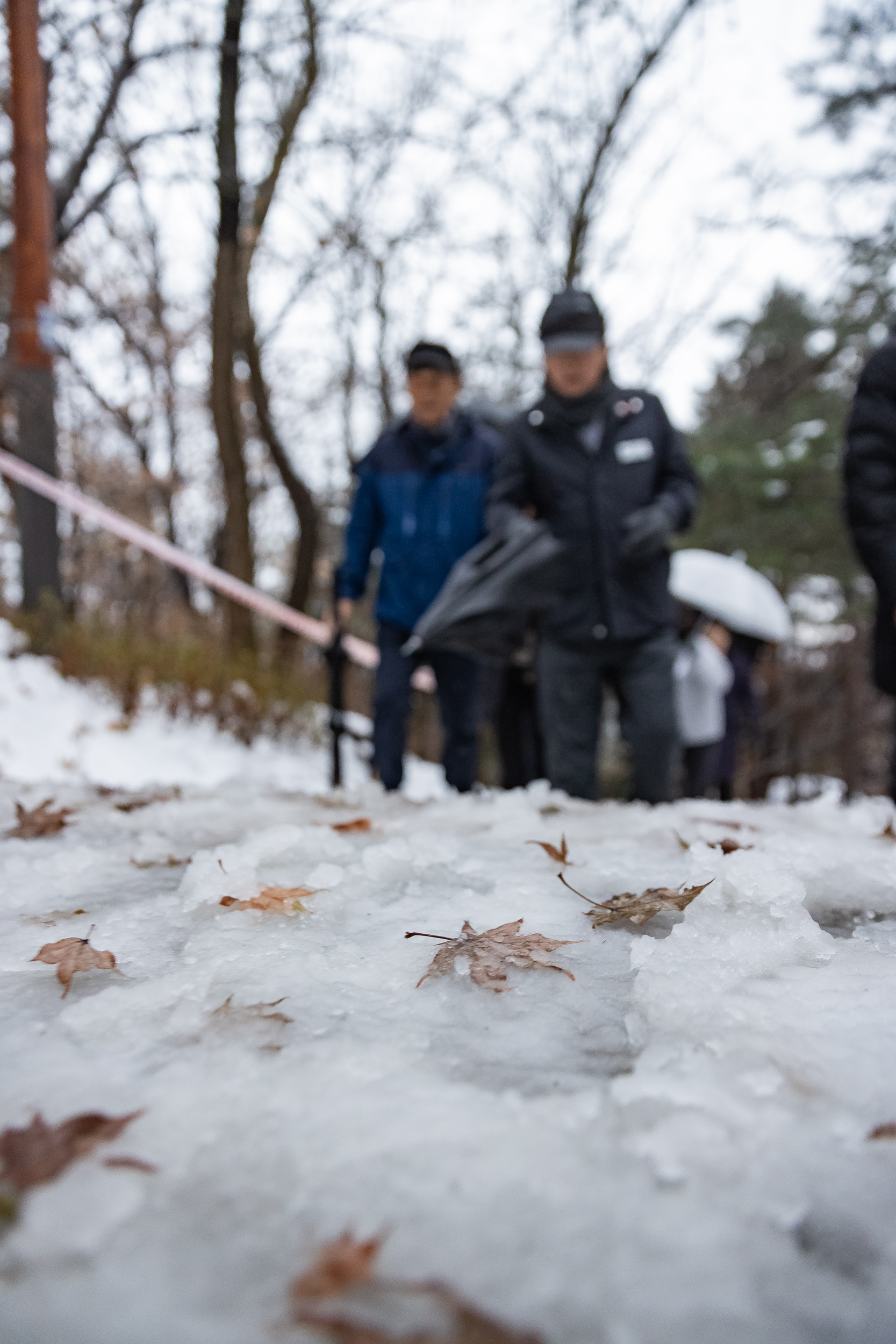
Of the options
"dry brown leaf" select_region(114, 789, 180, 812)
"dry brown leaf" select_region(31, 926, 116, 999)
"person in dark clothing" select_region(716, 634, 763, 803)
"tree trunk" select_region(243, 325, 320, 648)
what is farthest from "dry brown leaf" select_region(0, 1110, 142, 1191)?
"tree trunk" select_region(243, 325, 320, 648)

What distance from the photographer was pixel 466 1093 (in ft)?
2.87

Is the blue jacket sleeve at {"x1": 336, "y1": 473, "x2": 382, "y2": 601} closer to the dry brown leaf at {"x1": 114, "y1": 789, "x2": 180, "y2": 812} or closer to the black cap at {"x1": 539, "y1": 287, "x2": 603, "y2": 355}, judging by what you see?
the black cap at {"x1": 539, "y1": 287, "x2": 603, "y2": 355}

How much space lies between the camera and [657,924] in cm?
135

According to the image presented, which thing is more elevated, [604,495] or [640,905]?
[604,495]

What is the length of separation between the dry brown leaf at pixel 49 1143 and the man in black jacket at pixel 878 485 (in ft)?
8.80

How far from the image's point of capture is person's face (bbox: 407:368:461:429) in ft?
11.3

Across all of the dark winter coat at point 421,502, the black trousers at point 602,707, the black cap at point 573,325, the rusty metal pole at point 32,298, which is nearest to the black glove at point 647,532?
the black trousers at point 602,707

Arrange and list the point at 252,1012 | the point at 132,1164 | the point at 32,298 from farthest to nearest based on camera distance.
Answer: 1. the point at 32,298
2. the point at 252,1012
3. the point at 132,1164

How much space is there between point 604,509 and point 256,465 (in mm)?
14962

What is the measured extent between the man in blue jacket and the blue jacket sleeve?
0.05 ft

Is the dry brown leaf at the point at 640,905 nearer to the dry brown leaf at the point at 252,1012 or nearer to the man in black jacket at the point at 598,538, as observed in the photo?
the dry brown leaf at the point at 252,1012

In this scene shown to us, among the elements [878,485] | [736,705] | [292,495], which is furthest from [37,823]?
[292,495]

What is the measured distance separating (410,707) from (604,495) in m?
1.29

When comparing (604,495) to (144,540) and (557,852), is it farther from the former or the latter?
(144,540)
